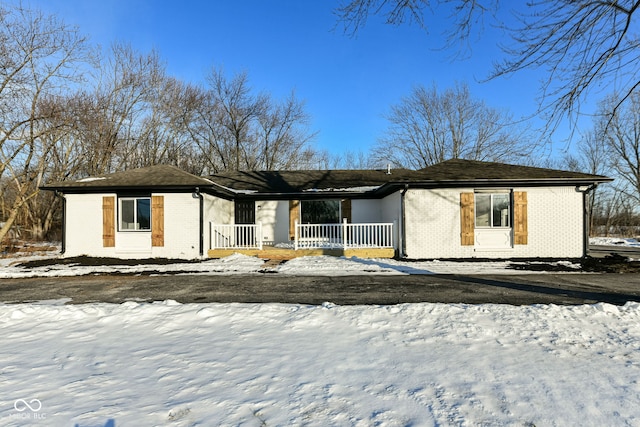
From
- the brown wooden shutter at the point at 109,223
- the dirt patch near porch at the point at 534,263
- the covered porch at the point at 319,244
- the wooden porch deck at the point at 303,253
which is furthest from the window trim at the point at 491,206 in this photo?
the brown wooden shutter at the point at 109,223

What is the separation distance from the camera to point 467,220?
11.3 metres

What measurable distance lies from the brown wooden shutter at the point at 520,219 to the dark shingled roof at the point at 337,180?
51 centimetres

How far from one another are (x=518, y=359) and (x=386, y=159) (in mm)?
31609

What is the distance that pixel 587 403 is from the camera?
2.46 meters

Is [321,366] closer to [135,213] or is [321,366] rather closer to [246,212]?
[135,213]

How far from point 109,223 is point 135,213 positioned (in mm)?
920

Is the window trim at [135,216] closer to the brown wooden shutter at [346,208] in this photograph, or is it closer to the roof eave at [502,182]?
the brown wooden shutter at [346,208]

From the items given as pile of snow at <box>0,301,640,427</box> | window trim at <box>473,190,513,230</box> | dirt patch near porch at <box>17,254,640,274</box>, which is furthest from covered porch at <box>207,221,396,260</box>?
pile of snow at <box>0,301,640,427</box>

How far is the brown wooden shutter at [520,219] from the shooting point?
11.2m

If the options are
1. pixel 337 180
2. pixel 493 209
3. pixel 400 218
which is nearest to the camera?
pixel 493 209

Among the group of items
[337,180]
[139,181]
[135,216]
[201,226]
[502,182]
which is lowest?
[201,226]

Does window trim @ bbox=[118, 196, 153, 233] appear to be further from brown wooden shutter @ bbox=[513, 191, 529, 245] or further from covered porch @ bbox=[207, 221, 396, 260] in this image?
brown wooden shutter @ bbox=[513, 191, 529, 245]

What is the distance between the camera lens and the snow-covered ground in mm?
2346

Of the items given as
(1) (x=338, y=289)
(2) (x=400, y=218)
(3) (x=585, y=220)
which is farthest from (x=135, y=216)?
(3) (x=585, y=220)
